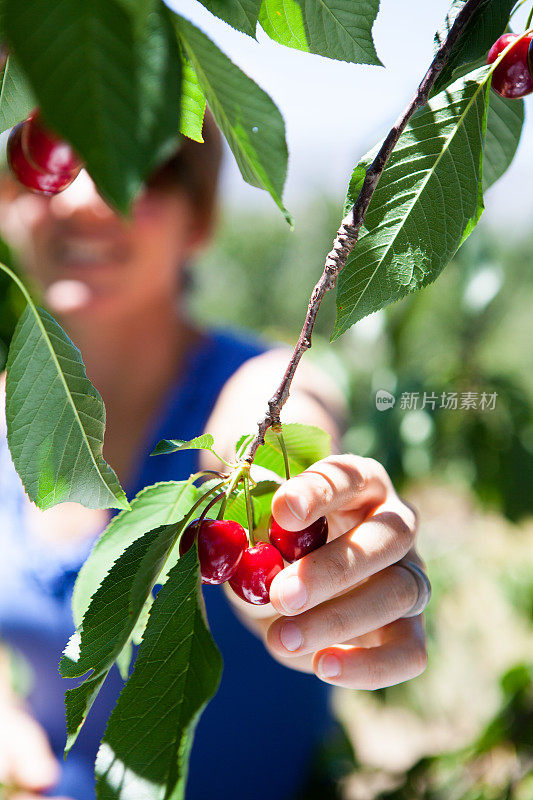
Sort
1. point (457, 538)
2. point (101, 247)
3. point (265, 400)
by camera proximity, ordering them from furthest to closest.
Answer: point (457, 538), point (101, 247), point (265, 400)

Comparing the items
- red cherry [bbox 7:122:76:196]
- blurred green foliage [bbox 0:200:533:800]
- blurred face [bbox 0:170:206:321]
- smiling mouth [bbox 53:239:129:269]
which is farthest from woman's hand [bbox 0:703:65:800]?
red cherry [bbox 7:122:76:196]

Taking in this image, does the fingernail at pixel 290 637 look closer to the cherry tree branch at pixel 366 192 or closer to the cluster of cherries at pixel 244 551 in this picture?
the cluster of cherries at pixel 244 551

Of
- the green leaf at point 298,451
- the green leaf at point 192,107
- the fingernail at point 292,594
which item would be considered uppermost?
the green leaf at point 192,107

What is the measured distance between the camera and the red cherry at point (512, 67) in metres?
0.33

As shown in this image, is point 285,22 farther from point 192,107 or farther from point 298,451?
point 298,451

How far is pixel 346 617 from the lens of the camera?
0.45m

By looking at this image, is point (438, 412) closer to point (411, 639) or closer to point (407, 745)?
point (411, 639)

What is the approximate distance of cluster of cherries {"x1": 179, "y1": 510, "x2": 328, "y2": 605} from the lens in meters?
0.36

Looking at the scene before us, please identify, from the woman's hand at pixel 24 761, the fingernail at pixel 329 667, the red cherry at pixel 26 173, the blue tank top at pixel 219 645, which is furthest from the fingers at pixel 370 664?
the woman's hand at pixel 24 761

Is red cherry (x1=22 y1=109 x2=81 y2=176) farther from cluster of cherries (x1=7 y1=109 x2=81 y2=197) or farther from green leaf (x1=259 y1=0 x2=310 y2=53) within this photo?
green leaf (x1=259 y1=0 x2=310 y2=53)

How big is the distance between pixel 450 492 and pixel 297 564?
11.3 ft

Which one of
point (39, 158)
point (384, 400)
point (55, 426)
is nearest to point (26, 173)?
point (39, 158)

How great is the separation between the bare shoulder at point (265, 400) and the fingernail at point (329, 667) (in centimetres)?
56

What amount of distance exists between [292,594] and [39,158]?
0.27 m
